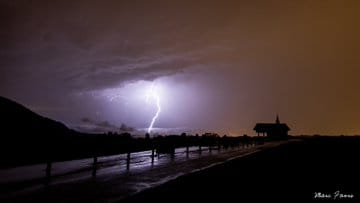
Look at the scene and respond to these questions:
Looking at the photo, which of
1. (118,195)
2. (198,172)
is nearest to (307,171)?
(198,172)

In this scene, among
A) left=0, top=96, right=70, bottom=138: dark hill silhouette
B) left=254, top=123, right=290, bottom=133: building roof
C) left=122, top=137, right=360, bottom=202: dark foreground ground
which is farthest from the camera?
left=254, top=123, right=290, bottom=133: building roof

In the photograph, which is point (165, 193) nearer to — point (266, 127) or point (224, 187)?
point (224, 187)

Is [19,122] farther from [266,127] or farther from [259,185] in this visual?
[259,185]

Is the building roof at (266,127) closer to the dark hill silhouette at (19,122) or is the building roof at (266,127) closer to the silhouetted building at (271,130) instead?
the silhouetted building at (271,130)

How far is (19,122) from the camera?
107m

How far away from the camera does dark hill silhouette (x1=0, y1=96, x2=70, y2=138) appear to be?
307 ft

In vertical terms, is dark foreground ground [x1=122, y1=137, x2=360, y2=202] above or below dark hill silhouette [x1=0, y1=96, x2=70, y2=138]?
below

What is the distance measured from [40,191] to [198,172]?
881 centimetres

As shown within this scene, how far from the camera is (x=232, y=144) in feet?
202

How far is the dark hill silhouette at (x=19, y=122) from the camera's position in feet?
307

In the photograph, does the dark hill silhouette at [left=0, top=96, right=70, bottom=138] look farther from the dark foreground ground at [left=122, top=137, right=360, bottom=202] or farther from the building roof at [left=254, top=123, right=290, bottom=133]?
the dark foreground ground at [left=122, top=137, right=360, bottom=202]

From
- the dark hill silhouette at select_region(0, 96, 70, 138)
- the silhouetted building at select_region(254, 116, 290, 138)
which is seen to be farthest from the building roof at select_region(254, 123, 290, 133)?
the dark hill silhouette at select_region(0, 96, 70, 138)

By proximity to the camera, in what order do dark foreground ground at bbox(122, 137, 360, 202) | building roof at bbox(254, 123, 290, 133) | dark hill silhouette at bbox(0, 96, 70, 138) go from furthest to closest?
building roof at bbox(254, 123, 290, 133) < dark hill silhouette at bbox(0, 96, 70, 138) < dark foreground ground at bbox(122, 137, 360, 202)

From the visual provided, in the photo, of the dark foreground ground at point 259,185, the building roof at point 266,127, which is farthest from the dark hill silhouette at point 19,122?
the dark foreground ground at point 259,185
